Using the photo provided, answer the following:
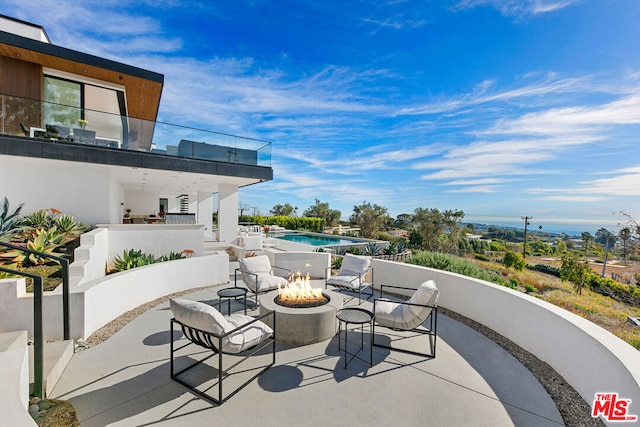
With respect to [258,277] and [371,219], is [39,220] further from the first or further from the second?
[371,219]

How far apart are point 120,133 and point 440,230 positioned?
2094 cm

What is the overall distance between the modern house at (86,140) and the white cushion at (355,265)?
6.45 metres

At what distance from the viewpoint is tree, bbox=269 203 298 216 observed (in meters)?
41.5

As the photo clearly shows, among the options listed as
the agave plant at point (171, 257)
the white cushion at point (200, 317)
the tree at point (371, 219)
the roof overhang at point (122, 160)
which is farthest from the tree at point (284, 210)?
the white cushion at point (200, 317)

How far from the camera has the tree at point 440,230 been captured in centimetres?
2206

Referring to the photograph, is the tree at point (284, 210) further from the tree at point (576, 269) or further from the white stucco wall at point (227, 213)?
the tree at point (576, 269)

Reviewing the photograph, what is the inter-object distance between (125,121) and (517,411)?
1211cm

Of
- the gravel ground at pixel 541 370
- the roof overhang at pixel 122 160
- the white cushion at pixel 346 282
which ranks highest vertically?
the roof overhang at pixel 122 160

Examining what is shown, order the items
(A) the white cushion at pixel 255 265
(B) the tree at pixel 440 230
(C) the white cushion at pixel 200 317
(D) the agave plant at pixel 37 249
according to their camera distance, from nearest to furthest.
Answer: (C) the white cushion at pixel 200 317 < (D) the agave plant at pixel 37 249 < (A) the white cushion at pixel 255 265 < (B) the tree at pixel 440 230

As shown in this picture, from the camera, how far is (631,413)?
2.38 meters

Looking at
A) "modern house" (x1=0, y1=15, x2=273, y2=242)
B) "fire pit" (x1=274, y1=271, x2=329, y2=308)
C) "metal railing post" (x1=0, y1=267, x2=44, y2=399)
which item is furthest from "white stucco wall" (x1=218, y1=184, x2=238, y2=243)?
"metal railing post" (x1=0, y1=267, x2=44, y2=399)

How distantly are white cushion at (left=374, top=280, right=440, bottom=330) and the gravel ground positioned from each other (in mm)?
1419

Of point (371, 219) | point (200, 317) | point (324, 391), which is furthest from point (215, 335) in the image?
point (371, 219)

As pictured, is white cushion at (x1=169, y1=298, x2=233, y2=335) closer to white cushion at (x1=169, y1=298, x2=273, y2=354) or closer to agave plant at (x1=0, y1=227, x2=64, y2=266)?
white cushion at (x1=169, y1=298, x2=273, y2=354)
